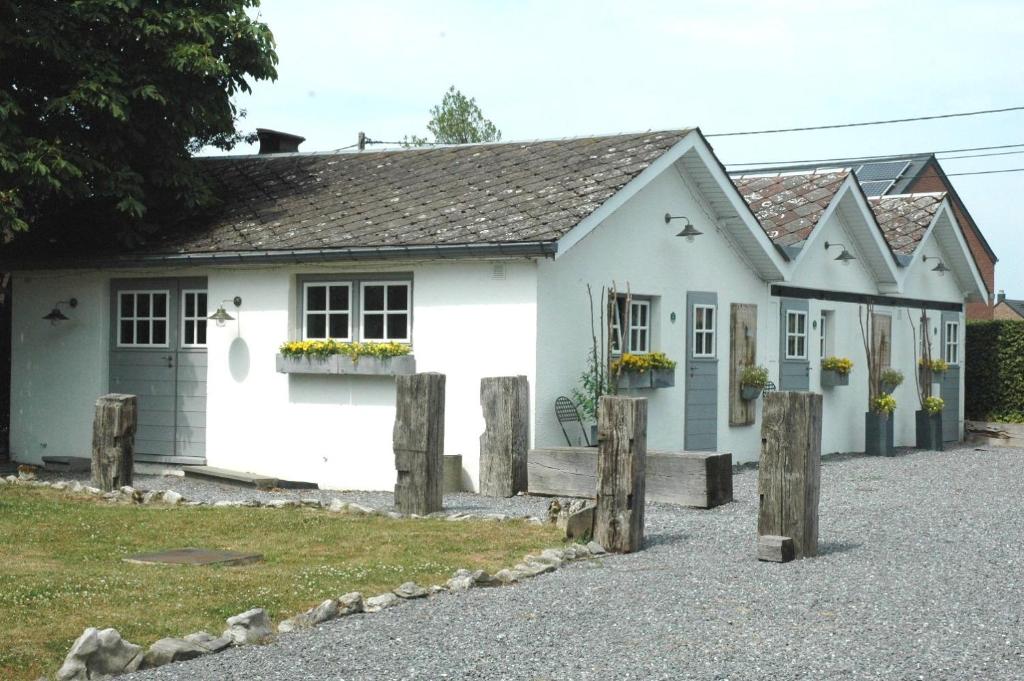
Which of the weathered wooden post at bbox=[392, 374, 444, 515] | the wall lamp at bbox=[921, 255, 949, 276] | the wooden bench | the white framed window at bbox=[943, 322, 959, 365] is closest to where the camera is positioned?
the weathered wooden post at bbox=[392, 374, 444, 515]

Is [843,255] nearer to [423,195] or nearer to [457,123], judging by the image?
[423,195]

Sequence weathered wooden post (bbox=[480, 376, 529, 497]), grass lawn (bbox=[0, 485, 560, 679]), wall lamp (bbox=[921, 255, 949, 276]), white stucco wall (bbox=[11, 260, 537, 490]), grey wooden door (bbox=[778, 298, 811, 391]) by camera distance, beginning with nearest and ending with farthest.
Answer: grass lawn (bbox=[0, 485, 560, 679]), weathered wooden post (bbox=[480, 376, 529, 497]), white stucco wall (bbox=[11, 260, 537, 490]), grey wooden door (bbox=[778, 298, 811, 391]), wall lamp (bbox=[921, 255, 949, 276])

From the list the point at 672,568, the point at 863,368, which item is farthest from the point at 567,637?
the point at 863,368

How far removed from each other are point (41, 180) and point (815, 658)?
11.8 m

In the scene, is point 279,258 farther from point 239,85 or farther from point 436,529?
point 436,529

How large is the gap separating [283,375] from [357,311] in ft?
4.19

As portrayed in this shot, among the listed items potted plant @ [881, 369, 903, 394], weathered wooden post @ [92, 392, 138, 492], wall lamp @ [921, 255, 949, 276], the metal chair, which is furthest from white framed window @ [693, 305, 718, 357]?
wall lamp @ [921, 255, 949, 276]

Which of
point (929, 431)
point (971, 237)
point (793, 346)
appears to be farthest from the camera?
point (971, 237)

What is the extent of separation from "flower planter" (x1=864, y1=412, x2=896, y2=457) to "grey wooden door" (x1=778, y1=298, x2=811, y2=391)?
139cm

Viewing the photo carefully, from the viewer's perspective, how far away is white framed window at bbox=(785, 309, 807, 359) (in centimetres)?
2020

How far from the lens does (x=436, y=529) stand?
11188mm

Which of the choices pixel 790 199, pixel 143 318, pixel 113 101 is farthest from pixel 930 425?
pixel 113 101

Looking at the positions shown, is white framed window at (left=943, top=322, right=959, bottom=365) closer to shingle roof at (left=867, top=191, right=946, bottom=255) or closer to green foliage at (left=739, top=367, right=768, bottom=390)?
shingle roof at (left=867, top=191, right=946, bottom=255)

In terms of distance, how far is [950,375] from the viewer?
83.8ft
